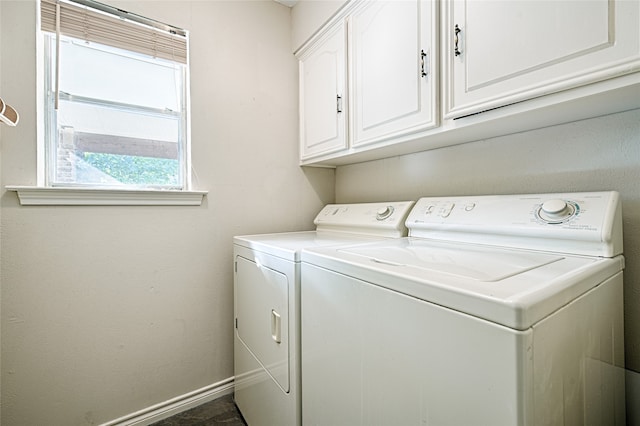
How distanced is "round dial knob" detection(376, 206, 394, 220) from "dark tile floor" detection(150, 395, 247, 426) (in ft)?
4.40

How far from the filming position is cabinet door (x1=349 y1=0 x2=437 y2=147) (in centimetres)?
117

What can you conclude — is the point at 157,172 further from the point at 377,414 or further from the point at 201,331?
the point at 377,414

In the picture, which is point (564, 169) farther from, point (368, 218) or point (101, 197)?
point (101, 197)

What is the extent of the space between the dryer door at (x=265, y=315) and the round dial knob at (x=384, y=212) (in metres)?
0.67

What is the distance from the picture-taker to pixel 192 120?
168 centimetres

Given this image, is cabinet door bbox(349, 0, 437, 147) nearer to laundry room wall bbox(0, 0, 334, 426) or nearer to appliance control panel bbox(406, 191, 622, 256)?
appliance control panel bbox(406, 191, 622, 256)

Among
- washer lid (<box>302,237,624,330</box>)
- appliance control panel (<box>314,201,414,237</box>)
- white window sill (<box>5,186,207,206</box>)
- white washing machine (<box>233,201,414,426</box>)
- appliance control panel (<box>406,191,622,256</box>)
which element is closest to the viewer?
washer lid (<box>302,237,624,330</box>)

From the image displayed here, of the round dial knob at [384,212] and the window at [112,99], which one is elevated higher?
the window at [112,99]

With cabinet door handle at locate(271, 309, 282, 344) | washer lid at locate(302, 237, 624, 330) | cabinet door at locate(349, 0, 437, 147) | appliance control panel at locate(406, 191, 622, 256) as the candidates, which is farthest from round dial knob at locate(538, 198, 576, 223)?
cabinet door handle at locate(271, 309, 282, 344)

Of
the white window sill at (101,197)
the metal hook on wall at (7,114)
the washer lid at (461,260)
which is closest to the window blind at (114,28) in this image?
the metal hook on wall at (7,114)

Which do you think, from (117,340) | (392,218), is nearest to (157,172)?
(117,340)

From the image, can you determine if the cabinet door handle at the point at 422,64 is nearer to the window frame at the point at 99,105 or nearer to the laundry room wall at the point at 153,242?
the laundry room wall at the point at 153,242

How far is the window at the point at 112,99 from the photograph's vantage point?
4.60ft

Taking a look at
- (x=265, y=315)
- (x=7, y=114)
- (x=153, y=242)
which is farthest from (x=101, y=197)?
(x=265, y=315)
